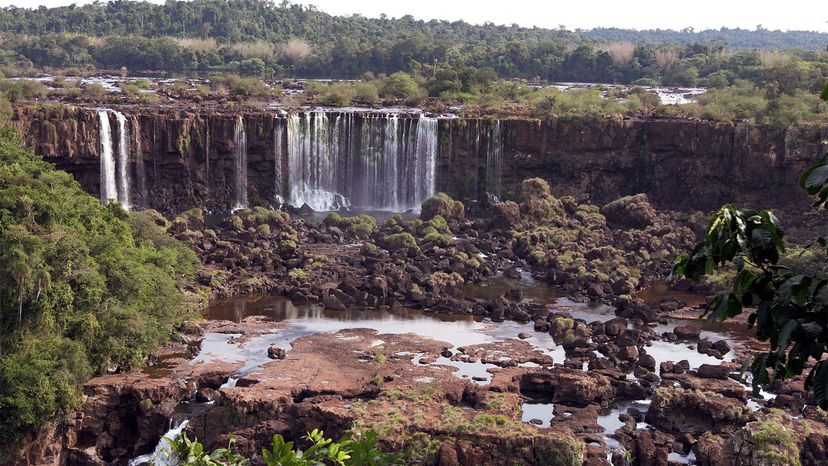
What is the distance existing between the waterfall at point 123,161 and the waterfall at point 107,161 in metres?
Answer: 0.29

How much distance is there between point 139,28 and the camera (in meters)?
122

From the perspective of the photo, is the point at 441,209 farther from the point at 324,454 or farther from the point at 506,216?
the point at 324,454

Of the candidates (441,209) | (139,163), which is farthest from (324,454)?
(139,163)

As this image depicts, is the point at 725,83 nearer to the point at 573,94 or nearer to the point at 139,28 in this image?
the point at 573,94

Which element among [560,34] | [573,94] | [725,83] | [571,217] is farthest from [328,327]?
[560,34]

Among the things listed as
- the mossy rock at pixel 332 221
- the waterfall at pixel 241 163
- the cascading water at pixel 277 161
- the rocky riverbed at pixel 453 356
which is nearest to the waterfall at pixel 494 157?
the rocky riverbed at pixel 453 356

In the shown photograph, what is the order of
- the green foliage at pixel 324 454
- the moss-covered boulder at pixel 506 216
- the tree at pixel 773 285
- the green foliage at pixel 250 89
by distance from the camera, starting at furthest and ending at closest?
1. the green foliage at pixel 250 89
2. the moss-covered boulder at pixel 506 216
3. the green foliage at pixel 324 454
4. the tree at pixel 773 285

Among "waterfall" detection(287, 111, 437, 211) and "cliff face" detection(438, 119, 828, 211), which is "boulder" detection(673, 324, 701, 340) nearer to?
"cliff face" detection(438, 119, 828, 211)

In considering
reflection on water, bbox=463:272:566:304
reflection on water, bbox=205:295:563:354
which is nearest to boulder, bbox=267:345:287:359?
reflection on water, bbox=205:295:563:354

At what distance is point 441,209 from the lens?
47.8 metres

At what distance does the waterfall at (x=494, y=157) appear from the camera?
178 feet

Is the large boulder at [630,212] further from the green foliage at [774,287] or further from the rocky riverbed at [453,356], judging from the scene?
the green foliage at [774,287]

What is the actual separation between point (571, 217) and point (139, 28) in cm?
8700

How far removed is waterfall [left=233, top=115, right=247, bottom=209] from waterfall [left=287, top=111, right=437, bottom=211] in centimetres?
275
